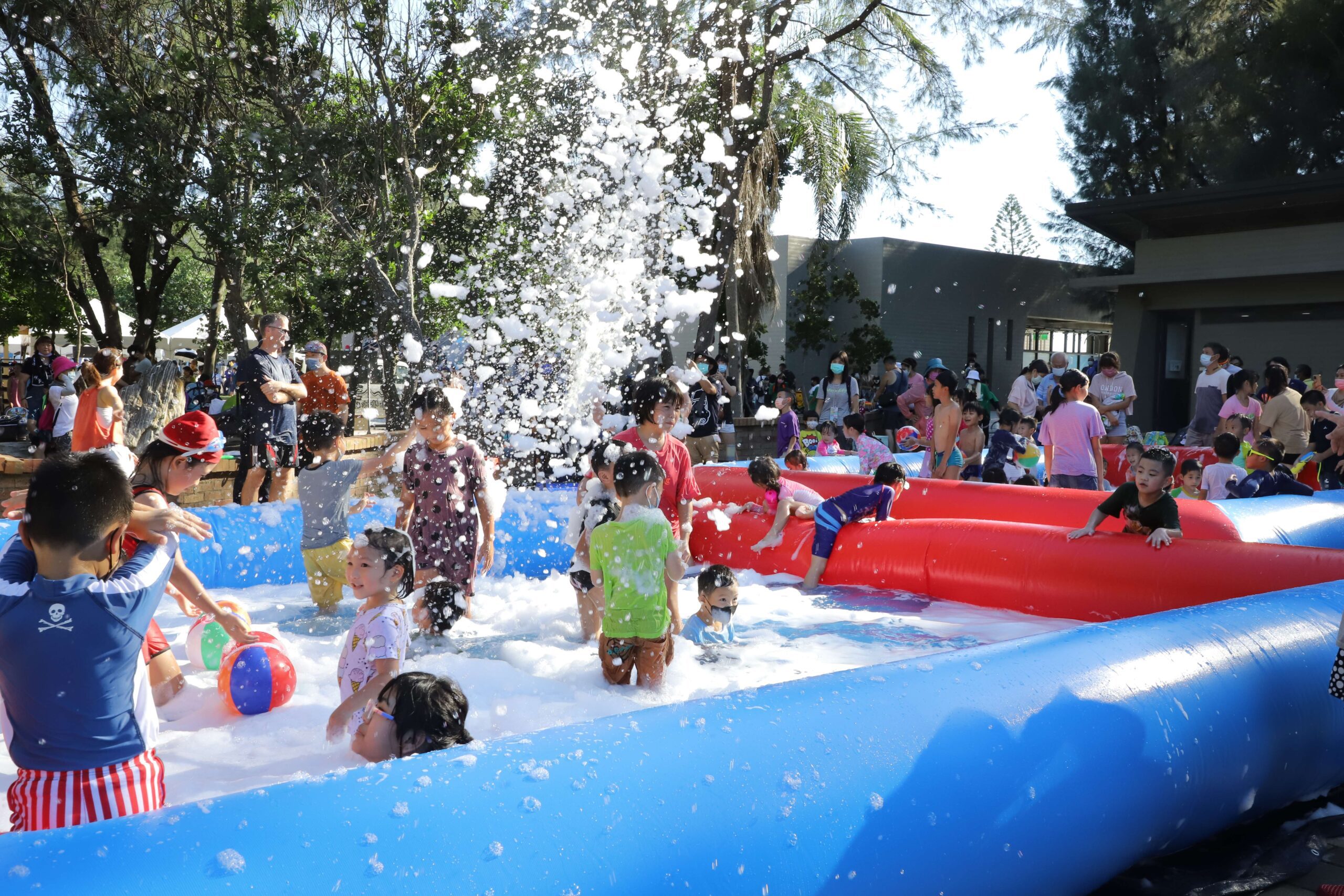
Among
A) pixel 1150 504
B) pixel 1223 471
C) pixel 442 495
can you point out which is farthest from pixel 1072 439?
pixel 442 495

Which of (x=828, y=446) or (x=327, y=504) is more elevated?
(x=327, y=504)

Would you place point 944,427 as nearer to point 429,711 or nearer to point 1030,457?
point 1030,457

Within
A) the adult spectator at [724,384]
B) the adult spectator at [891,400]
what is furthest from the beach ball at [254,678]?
the adult spectator at [891,400]

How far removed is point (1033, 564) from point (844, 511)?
1473 mm

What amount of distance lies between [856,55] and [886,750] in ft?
53.7

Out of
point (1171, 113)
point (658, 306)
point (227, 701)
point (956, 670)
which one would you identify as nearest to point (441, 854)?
point (956, 670)

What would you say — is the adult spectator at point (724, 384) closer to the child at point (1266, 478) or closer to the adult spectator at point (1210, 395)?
the child at point (1266, 478)

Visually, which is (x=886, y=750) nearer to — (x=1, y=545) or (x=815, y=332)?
(x=1, y=545)

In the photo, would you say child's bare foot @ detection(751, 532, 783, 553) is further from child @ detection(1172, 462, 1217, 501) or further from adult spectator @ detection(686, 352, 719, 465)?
adult spectator @ detection(686, 352, 719, 465)

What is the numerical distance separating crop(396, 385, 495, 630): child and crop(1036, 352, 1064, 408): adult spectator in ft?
28.1

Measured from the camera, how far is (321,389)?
8.61 meters

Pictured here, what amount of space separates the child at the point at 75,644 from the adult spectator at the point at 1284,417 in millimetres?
9597

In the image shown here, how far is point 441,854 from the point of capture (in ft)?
7.18

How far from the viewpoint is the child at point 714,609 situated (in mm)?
5453
